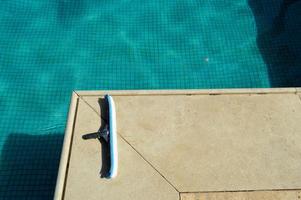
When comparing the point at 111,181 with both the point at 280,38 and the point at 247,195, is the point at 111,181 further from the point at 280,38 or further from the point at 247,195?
the point at 280,38

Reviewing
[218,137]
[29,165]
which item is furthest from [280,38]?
[29,165]

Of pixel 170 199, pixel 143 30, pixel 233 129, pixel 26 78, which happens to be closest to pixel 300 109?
pixel 233 129

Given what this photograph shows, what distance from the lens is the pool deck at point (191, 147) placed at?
3.63m

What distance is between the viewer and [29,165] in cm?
543

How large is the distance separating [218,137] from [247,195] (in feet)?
2.41

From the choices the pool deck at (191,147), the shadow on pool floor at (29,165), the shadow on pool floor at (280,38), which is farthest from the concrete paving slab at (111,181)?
the shadow on pool floor at (280,38)

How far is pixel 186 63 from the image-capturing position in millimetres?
6664

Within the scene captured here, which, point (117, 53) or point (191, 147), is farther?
point (117, 53)

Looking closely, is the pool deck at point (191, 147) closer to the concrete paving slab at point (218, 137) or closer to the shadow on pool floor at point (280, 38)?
the concrete paving slab at point (218, 137)

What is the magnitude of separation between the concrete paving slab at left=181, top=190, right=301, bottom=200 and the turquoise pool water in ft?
8.85

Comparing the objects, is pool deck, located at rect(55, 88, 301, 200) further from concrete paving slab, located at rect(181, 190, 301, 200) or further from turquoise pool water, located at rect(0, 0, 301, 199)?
turquoise pool water, located at rect(0, 0, 301, 199)

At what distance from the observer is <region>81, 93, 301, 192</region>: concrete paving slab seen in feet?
12.2

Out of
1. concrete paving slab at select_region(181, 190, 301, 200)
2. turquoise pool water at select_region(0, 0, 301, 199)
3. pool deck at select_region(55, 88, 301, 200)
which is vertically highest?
turquoise pool water at select_region(0, 0, 301, 199)

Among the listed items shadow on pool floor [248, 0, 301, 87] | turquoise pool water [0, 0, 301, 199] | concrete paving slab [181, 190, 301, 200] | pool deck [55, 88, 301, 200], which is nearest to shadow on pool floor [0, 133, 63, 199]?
turquoise pool water [0, 0, 301, 199]
